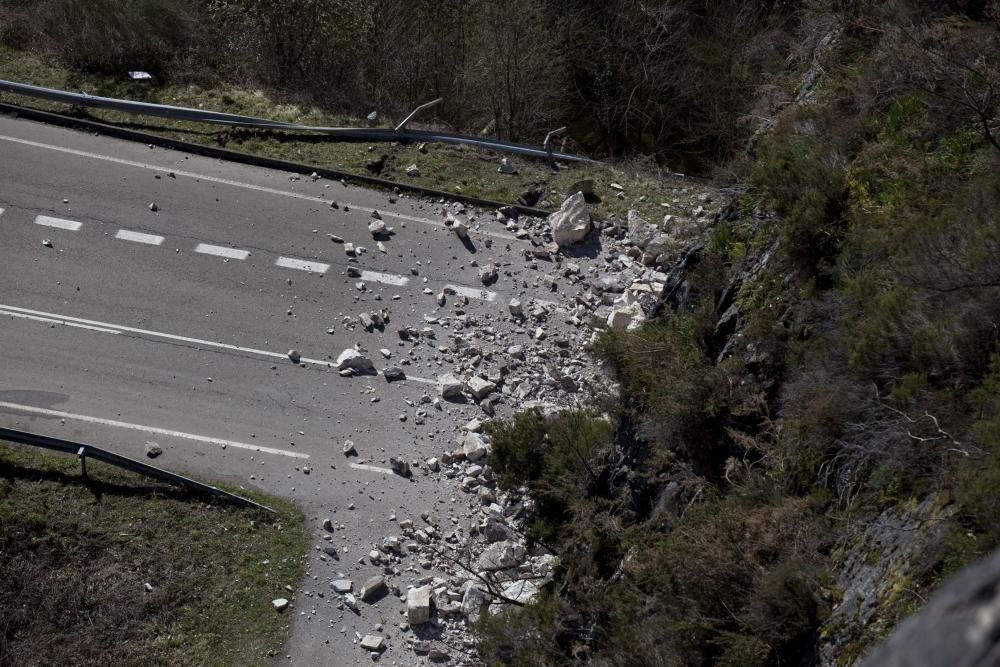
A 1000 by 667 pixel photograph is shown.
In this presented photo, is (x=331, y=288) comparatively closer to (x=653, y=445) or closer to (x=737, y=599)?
(x=653, y=445)

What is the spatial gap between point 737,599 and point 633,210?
8.54 metres

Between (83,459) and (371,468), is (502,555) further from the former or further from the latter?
(83,459)

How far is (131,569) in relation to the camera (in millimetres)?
10305

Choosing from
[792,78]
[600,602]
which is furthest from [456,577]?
[792,78]

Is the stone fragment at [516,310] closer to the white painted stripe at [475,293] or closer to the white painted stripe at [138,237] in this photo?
the white painted stripe at [475,293]

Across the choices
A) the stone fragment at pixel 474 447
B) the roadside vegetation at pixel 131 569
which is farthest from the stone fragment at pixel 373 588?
the stone fragment at pixel 474 447

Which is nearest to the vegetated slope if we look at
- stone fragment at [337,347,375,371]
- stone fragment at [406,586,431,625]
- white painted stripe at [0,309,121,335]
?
stone fragment at [406,586,431,625]

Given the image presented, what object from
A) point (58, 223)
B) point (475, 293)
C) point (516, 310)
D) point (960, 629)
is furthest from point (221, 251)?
point (960, 629)

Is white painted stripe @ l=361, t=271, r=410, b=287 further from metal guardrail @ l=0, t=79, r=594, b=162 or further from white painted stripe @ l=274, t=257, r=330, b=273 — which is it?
metal guardrail @ l=0, t=79, r=594, b=162

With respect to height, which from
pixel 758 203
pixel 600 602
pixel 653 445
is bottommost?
pixel 600 602

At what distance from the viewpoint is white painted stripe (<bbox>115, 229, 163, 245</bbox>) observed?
1383 cm

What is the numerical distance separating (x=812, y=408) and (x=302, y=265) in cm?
817

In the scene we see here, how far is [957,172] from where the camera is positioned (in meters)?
8.99

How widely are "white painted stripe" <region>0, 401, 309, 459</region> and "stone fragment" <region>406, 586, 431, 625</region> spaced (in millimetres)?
2400
